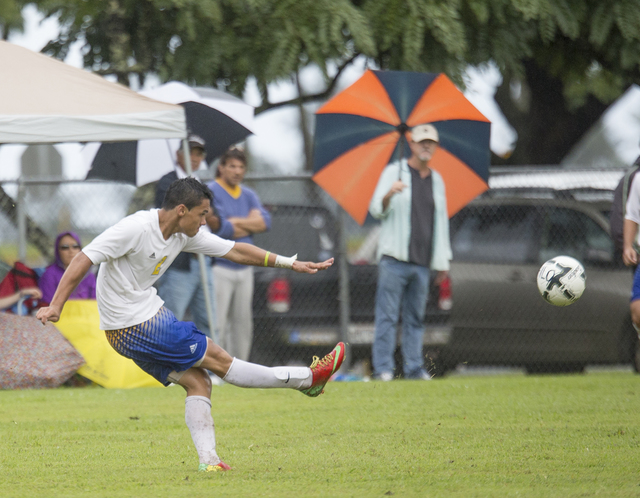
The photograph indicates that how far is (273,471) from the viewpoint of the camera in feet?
16.2

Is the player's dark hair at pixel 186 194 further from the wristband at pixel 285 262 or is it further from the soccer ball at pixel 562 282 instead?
the soccer ball at pixel 562 282

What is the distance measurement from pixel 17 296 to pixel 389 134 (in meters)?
4.03

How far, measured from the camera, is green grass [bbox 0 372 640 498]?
14.9ft

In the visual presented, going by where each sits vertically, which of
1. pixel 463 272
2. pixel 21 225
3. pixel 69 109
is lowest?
pixel 463 272

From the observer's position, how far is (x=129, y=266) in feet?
16.3

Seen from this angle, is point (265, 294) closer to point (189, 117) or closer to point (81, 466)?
point (189, 117)

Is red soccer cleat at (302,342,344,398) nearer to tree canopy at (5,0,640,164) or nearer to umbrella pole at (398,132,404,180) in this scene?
umbrella pole at (398,132,404,180)

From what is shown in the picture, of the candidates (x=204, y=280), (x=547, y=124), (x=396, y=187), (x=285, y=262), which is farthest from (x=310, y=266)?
(x=547, y=124)

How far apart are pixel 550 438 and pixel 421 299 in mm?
3280

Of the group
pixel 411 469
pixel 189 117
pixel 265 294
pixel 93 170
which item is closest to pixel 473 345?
pixel 265 294

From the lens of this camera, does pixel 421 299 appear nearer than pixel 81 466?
No

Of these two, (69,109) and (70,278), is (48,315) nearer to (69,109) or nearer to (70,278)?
(70,278)

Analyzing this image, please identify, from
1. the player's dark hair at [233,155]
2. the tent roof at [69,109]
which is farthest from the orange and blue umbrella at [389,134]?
the tent roof at [69,109]

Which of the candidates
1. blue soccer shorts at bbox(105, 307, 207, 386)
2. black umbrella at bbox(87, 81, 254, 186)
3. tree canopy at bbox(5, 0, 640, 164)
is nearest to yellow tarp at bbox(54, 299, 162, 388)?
black umbrella at bbox(87, 81, 254, 186)
